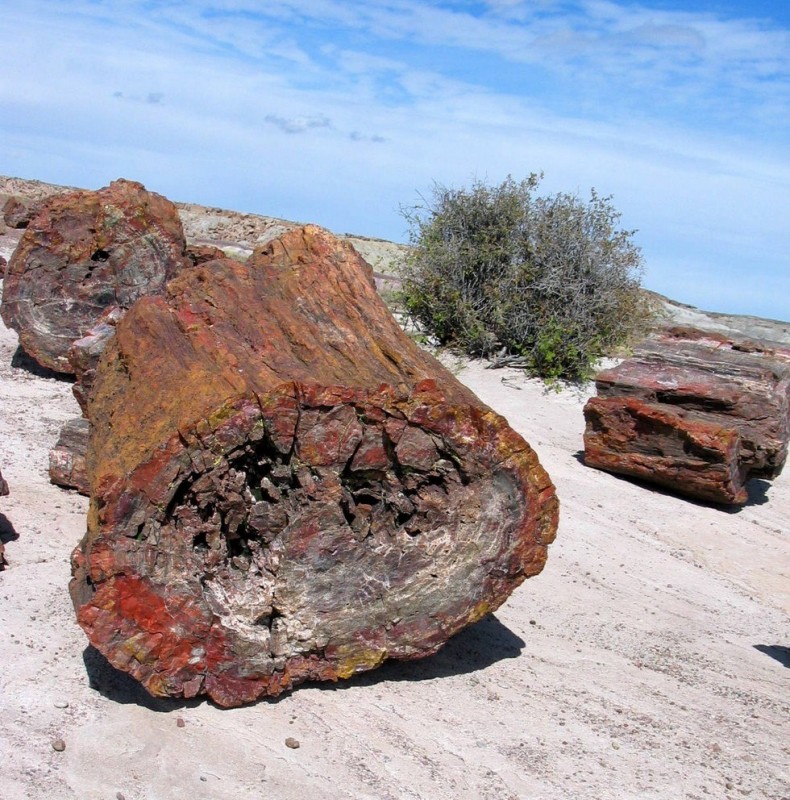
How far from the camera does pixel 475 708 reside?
4527 millimetres

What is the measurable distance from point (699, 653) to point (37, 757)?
354 cm

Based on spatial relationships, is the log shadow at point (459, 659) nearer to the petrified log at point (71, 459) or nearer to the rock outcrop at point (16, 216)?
the petrified log at point (71, 459)

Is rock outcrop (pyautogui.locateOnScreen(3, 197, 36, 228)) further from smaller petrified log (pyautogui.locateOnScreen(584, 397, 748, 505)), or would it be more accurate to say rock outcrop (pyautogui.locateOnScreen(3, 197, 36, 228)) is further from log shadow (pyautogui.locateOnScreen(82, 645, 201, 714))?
log shadow (pyautogui.locateOnScreen(82, 645, 201, 714))

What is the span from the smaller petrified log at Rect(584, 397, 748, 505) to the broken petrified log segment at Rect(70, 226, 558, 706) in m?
3.81

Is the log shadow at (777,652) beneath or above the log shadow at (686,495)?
beneath

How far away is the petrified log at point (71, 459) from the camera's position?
257 inches

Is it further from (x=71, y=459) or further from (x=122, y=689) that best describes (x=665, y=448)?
(x=122, y=689)

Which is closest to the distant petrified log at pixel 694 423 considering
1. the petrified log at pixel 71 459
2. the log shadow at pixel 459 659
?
the log shadow at pixel 459 659

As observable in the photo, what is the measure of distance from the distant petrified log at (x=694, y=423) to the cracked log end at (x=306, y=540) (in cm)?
386

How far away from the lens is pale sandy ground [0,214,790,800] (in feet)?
12.6

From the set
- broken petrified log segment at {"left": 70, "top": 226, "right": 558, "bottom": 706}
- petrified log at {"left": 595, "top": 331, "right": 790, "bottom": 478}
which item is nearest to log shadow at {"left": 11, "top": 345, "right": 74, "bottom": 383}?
broken petrified log segment at {"left": 70, "top": 226, "right": 558, "bottom": 706}

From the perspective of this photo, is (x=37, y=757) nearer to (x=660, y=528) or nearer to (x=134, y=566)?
(x=134, y=566)

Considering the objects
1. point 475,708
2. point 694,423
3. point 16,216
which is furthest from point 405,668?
point 16,216

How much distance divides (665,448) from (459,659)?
12.6 ft
